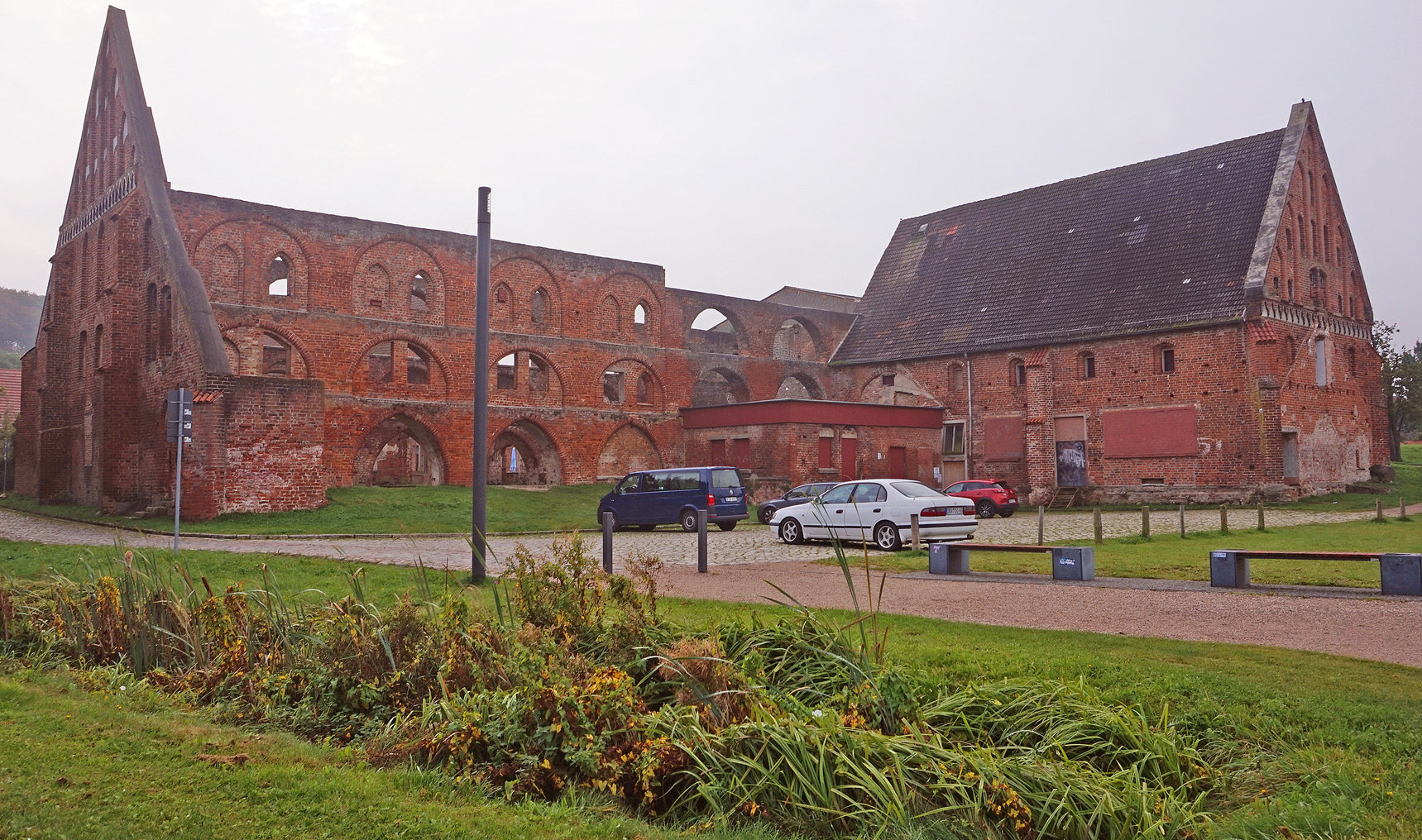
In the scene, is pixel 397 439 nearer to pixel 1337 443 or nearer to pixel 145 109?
pixel 145 109

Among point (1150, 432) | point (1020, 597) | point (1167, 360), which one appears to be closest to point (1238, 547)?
point (1020, 597)

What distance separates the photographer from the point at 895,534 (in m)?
18.2

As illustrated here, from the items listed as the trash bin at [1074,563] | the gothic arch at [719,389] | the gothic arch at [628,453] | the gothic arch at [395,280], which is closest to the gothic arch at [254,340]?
the gothic arch at [395,280]

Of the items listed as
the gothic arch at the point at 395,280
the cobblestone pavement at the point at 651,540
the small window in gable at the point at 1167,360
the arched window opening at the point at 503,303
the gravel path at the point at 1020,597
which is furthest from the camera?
the arched window opening at the point at 503,303

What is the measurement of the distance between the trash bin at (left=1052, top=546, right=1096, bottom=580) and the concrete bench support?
1.45 metres

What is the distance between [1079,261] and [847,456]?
35.1 ft

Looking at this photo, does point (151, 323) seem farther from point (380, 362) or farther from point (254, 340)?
point (380, 362)

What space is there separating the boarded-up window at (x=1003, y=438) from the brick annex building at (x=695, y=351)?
0.10 m

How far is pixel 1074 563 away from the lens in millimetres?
12930

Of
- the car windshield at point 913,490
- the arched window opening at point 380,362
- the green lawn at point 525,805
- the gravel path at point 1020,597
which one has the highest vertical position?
the arched window opening at point 380,362

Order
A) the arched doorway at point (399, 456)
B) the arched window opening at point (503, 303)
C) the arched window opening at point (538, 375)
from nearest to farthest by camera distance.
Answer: the arched doorway at point (399, 456), the arched window opening at point (503, 303), the arched window opening at point (538, 375)

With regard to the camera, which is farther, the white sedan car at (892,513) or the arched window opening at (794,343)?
the arched window opening at (794,343)

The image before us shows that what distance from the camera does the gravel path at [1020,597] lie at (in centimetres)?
861

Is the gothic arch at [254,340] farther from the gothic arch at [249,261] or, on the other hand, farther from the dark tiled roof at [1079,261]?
the dark tiled roof at [1079,261]
